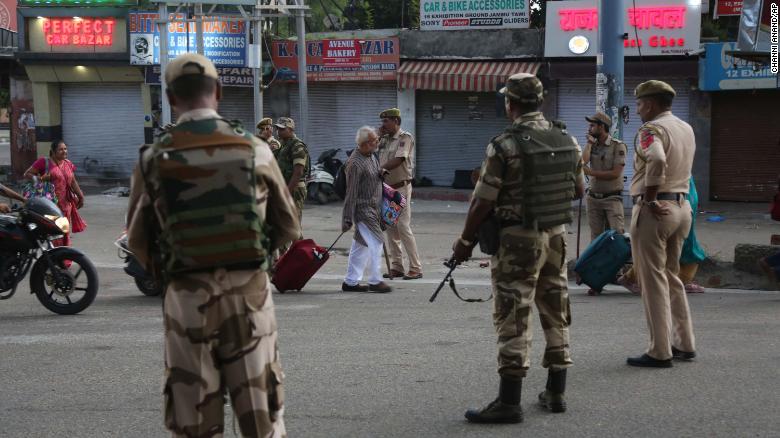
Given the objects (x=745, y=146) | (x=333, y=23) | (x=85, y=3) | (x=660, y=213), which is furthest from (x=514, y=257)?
(x=333, y=23)

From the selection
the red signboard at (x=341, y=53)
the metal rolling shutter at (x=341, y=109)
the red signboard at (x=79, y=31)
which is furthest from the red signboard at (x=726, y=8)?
the red signboard at (x=79, y=31)

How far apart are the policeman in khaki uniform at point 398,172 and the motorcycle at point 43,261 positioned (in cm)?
361

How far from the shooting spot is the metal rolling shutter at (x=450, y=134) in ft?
75.9

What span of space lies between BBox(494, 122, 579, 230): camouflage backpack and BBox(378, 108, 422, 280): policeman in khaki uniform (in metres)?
6.23

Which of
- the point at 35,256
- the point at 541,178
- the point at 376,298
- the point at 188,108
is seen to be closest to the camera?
the point at 188,108

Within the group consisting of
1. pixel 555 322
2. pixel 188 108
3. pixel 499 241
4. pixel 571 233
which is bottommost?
pixel 571 233

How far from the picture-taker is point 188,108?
392cm

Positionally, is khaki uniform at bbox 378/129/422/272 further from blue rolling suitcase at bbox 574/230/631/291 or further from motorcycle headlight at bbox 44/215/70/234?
motorcycle headlight at bbox 44/215/70/234

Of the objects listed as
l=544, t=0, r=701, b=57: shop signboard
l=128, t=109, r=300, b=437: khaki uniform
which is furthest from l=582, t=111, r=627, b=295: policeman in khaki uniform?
l=544, t=0, r=701, b=57: shop signboard

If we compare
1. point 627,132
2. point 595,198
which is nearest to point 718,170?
point 627,132

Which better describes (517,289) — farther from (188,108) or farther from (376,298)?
(376,298)

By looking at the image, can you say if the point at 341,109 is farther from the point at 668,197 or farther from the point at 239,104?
the point at 668,197

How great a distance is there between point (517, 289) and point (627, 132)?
16.3 meters

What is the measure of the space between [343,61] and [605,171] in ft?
43.7
